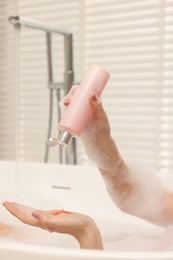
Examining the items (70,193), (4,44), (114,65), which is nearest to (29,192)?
(70,193)

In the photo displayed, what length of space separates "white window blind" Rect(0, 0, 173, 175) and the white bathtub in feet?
1.85

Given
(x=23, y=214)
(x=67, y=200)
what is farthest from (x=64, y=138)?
(x=67, y=200)

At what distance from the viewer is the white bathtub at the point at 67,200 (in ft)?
4.36

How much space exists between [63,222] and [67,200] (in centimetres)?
93

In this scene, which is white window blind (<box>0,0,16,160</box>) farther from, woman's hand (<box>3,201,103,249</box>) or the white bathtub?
woman's hand (<box>3,201,103,249</box>)

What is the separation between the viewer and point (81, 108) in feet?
3.15

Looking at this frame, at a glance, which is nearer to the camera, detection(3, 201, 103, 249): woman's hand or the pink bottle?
detection(3, 201, 103, 249): woman's hand

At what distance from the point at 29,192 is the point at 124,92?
29.7 inches

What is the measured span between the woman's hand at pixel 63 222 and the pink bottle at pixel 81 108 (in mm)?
164

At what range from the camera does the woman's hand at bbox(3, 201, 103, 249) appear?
0.81 metres

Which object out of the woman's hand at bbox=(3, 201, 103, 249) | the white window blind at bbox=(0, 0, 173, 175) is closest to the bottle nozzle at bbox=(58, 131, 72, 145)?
the woman's hand at bbox=(3, 201, 103, 249)

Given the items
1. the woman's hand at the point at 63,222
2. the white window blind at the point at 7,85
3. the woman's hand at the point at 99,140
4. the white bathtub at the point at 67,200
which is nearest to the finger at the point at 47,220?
the woman's hand at the point at 63,222

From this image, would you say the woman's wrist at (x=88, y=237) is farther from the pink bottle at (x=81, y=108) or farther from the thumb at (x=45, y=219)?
the pink bottle at (x=81, y=108)

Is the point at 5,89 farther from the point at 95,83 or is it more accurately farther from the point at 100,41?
the point at 95,83
